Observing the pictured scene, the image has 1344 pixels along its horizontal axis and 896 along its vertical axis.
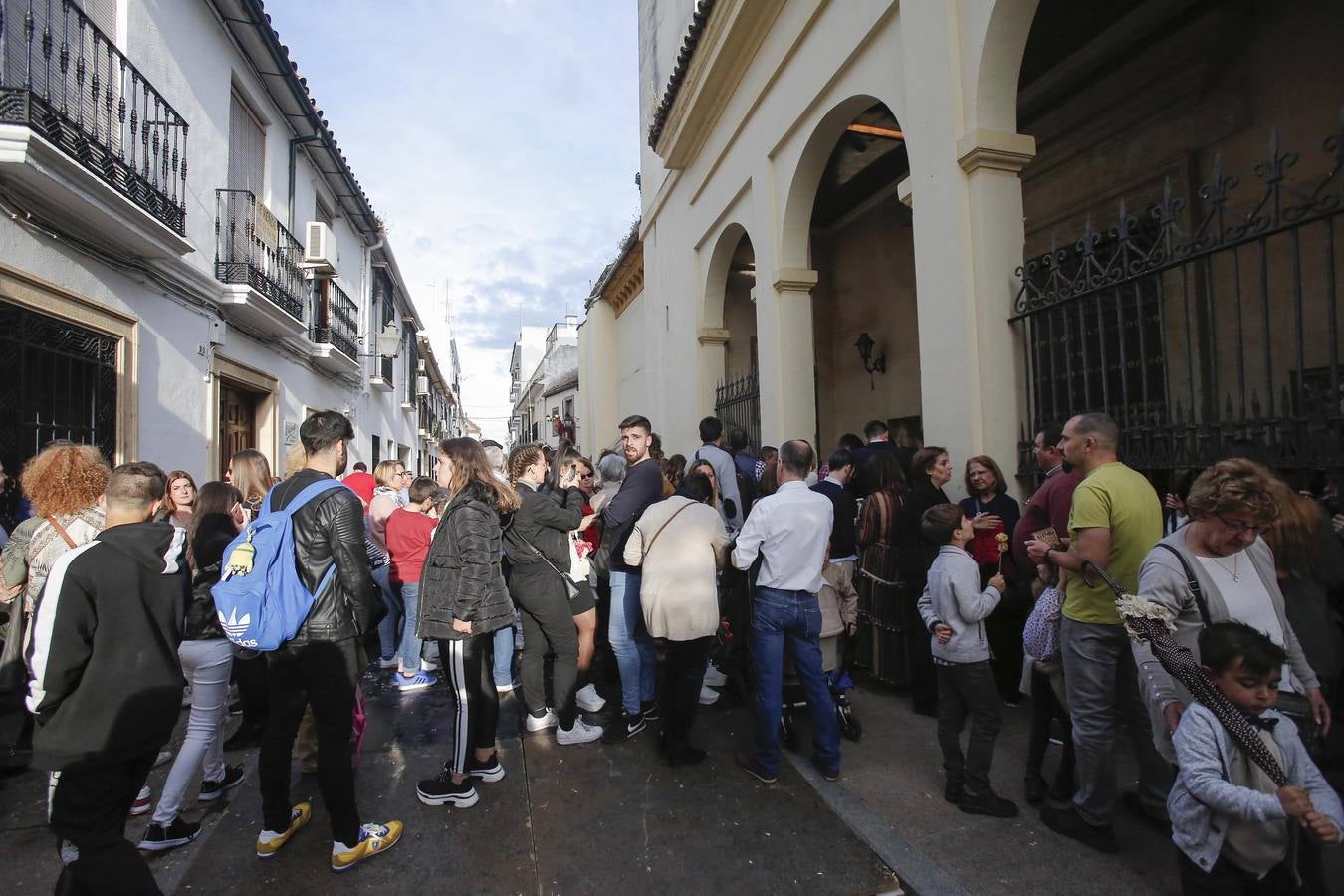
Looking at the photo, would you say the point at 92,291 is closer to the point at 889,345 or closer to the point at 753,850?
the point at 753,850

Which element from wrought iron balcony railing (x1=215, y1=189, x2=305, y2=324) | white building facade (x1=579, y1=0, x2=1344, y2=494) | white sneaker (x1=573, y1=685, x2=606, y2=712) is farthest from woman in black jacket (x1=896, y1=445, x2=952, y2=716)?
wrought iron balcony railing (x1=215, y1=189, x2=305, y2=324)

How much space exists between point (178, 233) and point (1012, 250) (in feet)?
22.8

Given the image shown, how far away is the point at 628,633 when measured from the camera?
4.27 m

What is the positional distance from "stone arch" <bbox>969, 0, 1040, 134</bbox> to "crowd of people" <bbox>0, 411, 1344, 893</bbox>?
6.93 feet

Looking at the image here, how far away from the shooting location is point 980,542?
13.3ft

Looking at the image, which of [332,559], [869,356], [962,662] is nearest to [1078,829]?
[962,662]

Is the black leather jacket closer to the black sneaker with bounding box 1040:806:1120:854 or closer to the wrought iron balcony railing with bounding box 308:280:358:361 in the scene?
the black sneaker with bounding box 1040:806:1120:854

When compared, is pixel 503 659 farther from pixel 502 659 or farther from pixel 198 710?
pixel 198 710

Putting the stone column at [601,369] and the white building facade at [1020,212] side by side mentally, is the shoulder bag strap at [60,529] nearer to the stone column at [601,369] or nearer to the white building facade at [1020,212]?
the white building facade at [1020,212]

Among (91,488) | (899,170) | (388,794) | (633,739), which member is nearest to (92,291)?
(91,488)

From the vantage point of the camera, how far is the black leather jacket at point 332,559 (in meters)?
2.78

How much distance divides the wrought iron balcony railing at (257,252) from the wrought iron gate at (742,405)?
5692 mm

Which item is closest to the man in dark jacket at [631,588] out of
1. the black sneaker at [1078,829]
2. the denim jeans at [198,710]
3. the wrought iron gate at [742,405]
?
the denim jeans at [198,710]

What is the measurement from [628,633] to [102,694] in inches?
102
